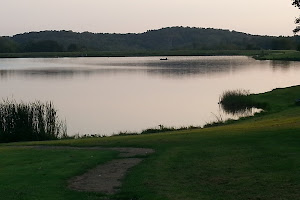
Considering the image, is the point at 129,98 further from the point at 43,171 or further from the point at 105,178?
the point at 105,178

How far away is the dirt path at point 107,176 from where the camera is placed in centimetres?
1228

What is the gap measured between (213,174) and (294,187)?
2.63 metres

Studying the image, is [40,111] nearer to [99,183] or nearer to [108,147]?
[108,147]

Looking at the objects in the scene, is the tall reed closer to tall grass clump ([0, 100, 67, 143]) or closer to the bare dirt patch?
tall grass clump ([0, 100, 67, 143])

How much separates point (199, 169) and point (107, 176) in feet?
9.17

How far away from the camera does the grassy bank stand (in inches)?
440

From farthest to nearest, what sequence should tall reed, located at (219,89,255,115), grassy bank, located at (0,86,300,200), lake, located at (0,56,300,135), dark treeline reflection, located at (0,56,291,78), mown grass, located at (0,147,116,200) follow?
dark treeline reflection, located at (0,56,291,78), tall reed, located at (219,89,255,115), lake, located at (0,56,300,135), mown grass, located at (0,147,116,200), grassy bank, located at (0,86,300,200)

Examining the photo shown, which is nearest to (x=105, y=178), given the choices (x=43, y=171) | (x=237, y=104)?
(x=43, y=171)

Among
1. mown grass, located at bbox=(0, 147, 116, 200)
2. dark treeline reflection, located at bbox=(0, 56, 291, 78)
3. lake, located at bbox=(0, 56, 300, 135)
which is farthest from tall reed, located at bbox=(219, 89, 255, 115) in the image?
dark treeline reflection, located at bbox=(0, 56, 291, 78)

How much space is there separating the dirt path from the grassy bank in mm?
312

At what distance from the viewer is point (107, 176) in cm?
1370

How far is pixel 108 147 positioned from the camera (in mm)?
19984

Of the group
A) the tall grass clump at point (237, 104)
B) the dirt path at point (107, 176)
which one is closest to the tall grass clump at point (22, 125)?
the dirt path at point (107, 176)

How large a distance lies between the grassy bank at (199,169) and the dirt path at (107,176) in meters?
0.31
